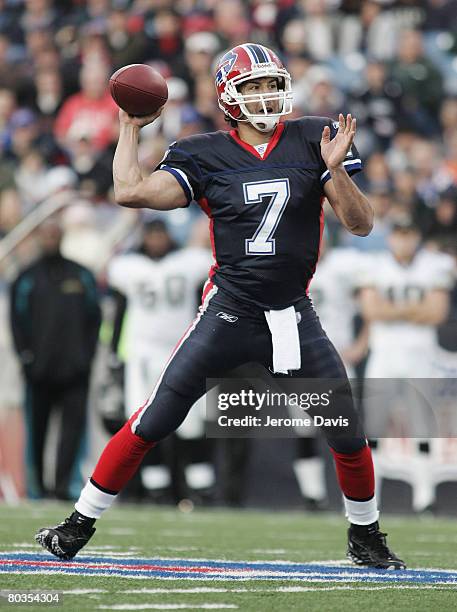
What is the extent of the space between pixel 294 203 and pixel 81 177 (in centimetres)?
614

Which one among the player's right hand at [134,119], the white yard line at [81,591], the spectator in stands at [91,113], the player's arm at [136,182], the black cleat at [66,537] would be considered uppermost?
the player's right hand at [134,119]

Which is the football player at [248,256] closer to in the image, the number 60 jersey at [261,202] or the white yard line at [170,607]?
the number 60 jersey at [261,202]

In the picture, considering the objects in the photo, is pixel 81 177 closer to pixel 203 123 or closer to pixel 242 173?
pixel 203 123

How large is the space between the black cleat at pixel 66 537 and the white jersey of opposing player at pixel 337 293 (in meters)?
4.17

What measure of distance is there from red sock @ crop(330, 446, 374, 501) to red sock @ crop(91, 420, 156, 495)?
2.23 ft

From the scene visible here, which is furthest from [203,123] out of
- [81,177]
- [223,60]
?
[223,60]

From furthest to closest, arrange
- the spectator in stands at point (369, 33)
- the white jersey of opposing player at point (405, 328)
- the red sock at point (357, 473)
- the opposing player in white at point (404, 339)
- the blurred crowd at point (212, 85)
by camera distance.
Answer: the spectator in stands at point (369, 33)
the blurred crowd at point (212, 85)
the white jersey of opposing player at point (405, 328)
the opposing player in white at point (404, 339)
the red sock at point (357, 473)

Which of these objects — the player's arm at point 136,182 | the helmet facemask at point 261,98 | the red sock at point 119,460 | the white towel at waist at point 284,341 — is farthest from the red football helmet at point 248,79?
the red sock at point 119,460

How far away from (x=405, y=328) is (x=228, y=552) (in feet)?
11.3

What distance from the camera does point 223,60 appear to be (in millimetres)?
4789

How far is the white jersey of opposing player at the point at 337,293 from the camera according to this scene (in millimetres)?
8562

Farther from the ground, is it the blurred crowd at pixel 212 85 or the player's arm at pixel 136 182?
the player's arm at pixel 136 182

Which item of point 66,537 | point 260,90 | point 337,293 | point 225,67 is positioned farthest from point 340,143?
point 337,293

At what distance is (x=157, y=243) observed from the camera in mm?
8664
